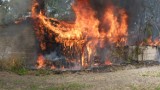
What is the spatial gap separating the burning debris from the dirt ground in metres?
1.60

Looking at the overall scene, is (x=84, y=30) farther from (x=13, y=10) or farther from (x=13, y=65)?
(x=13, y=10)

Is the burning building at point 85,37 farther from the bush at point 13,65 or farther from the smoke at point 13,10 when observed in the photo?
the bush at point 13,65

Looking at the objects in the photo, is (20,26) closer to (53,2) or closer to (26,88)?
(53,2)

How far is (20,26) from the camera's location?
16844 mm

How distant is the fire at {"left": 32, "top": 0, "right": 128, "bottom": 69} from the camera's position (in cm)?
1647

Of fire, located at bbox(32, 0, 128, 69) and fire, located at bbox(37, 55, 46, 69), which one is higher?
fire, located at bbox(32, 0, 128, 69)

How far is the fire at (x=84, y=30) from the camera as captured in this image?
54.0 ft

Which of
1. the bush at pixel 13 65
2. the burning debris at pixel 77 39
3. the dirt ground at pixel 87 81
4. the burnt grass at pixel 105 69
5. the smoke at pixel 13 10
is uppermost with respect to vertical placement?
the smoke at pixel 13 10

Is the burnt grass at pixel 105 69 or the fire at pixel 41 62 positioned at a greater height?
the fire at pixel 41 62

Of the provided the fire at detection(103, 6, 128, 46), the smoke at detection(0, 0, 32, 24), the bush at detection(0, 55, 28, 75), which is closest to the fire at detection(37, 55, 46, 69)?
the bush at detection(0, 55, 28, 75)

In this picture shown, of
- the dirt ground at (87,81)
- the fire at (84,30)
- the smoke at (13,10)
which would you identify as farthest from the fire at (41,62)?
the smoke at (13,10)

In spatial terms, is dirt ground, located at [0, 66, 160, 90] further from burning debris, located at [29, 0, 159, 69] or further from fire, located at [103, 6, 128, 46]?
fire, located at [103, 6, 128, 46]

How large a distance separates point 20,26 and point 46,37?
1.34m

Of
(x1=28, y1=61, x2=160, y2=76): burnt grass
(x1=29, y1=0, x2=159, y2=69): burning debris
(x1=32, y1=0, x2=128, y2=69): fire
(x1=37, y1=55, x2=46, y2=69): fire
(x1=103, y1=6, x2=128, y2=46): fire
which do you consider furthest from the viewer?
(x1=103, y1=6, x2=128, y2=46): fire
